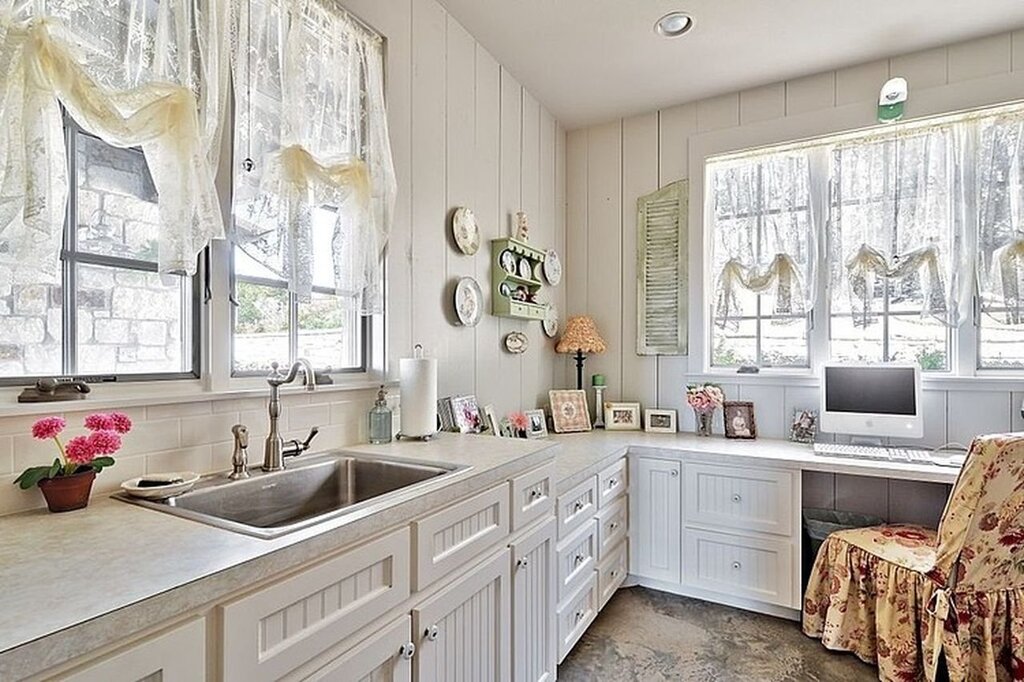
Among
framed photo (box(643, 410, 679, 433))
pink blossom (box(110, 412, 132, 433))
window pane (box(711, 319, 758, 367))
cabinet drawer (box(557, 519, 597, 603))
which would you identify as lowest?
cabinet drawer (box(557, 519, 597, 603))

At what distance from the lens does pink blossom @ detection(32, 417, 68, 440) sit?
1.03 metres

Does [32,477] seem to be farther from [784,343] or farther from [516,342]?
[784,343]

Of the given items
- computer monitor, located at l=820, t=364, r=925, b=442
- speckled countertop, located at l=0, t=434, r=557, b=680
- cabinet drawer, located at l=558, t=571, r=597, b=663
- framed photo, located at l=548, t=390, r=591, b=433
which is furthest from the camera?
framed photo, located at l=548, t=390, r=591, b=433

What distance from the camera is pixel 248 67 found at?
149 centimetres

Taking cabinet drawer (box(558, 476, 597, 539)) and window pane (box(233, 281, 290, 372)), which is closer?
window pane (box(233, 281, 290, 372))

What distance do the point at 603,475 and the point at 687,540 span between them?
62 cm

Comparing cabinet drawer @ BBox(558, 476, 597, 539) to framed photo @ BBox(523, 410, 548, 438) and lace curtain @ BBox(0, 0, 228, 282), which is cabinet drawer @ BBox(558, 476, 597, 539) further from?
lace curtain @ BBox(0, 0, 228, 282)

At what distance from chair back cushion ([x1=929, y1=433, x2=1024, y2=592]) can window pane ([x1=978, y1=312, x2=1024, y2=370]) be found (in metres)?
1.04

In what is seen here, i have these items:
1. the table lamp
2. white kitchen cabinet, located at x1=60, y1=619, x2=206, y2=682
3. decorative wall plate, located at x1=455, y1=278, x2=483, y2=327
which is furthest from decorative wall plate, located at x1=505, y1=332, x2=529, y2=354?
white kitchen cabinet, located at x1=60, y1=619, x2=206, y2=682

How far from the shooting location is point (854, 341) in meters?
2.81

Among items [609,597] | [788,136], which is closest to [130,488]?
[609,597]

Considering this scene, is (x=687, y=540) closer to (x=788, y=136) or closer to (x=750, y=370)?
(x=750, y=370)

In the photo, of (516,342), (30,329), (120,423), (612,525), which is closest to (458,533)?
(120,423)

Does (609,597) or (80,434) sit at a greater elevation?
(80,434)
